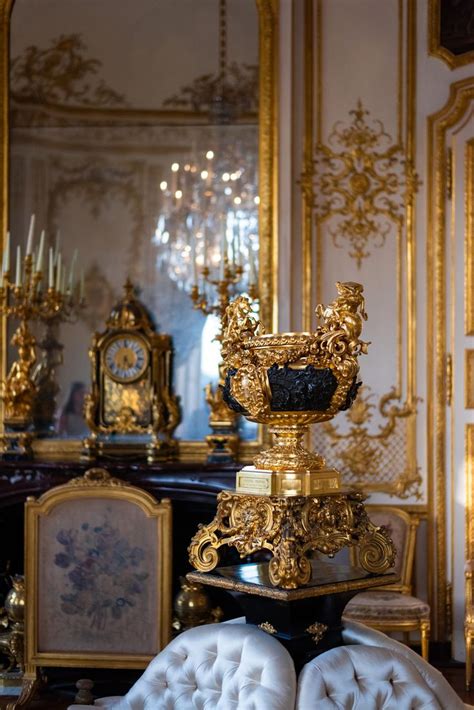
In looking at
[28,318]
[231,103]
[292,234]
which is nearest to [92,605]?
[28,318]

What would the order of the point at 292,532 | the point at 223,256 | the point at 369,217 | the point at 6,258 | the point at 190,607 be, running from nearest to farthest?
the point at 292,532 < the point at 190,607 < the point at 223,256 < the point at 6,258 < the point at 369,217

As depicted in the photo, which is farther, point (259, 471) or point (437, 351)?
point (437, 351)

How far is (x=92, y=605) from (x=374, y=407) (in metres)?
2.04

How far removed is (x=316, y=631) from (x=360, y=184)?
3.32 m

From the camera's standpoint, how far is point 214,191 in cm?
539

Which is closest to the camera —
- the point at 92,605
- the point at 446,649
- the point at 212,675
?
the point at 212,675

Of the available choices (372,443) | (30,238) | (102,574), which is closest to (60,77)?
(30,238)

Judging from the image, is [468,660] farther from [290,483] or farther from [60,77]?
[60,77]

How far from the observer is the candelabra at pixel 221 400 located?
5.09 metres

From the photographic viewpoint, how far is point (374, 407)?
17.4 feet

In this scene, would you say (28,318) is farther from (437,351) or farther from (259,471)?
(259,471)

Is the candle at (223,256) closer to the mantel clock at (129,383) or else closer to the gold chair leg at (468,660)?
the mantel clock at (129,383)

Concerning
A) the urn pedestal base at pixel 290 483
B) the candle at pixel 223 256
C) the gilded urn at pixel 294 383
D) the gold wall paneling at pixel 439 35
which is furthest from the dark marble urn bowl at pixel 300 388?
the gold wall paneling at pixel 439 35

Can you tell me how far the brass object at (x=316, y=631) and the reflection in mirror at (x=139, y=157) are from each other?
2.81 meters
